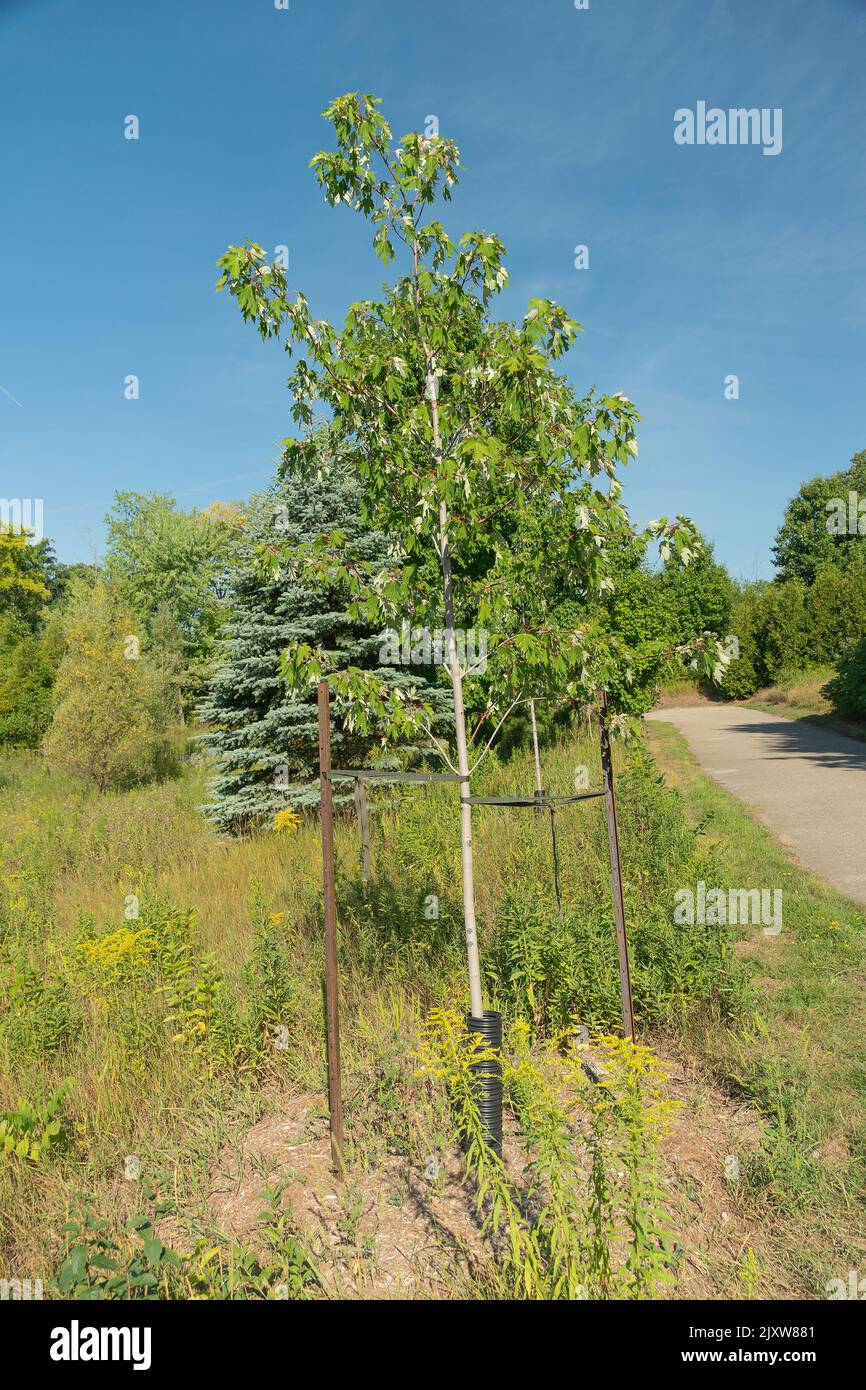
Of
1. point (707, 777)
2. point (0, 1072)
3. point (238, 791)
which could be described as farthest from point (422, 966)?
point (707, 777)

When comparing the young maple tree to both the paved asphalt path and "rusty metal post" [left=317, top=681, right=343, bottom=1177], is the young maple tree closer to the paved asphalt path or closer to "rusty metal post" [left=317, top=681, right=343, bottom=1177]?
"rusty metal post" [left=317, top=681, right=343, bottom=1177]

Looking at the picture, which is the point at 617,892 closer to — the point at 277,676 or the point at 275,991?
the point at 275,991

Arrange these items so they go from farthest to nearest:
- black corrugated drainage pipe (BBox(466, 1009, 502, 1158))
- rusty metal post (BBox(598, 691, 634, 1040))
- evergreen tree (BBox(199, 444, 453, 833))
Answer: evergreen tree (BBox(199, 444, 453, 833)) → rusty metal post (BBox(598, 691, 634, 1040)) → black corrugated drainage pipe (BBox(466, 1009, 502, 1158))

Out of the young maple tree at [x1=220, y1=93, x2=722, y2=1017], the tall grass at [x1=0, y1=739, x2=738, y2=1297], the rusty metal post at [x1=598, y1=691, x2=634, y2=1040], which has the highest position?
the young maple tree at [x1=220, y1=93, x2=722, y2=1017]

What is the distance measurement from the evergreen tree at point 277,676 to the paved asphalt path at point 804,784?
4.90 meters

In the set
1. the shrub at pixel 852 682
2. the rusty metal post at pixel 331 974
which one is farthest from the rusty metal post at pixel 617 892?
the shrub at pixel 852 682

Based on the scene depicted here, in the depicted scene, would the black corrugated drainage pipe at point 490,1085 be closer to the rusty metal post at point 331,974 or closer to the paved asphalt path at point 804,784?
the rusty metal post at point 331,974

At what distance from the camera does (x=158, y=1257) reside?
2467 mm

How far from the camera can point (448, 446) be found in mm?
4207

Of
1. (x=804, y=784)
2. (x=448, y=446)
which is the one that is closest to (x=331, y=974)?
(x=448, y=446)

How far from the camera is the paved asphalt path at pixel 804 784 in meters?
7.96

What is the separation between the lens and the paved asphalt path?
314 inches

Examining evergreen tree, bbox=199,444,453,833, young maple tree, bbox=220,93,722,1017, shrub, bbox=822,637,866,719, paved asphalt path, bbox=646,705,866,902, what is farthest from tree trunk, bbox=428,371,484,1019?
shrub, bbox=822,637,866,719

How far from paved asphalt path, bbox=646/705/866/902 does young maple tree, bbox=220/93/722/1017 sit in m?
4.51
